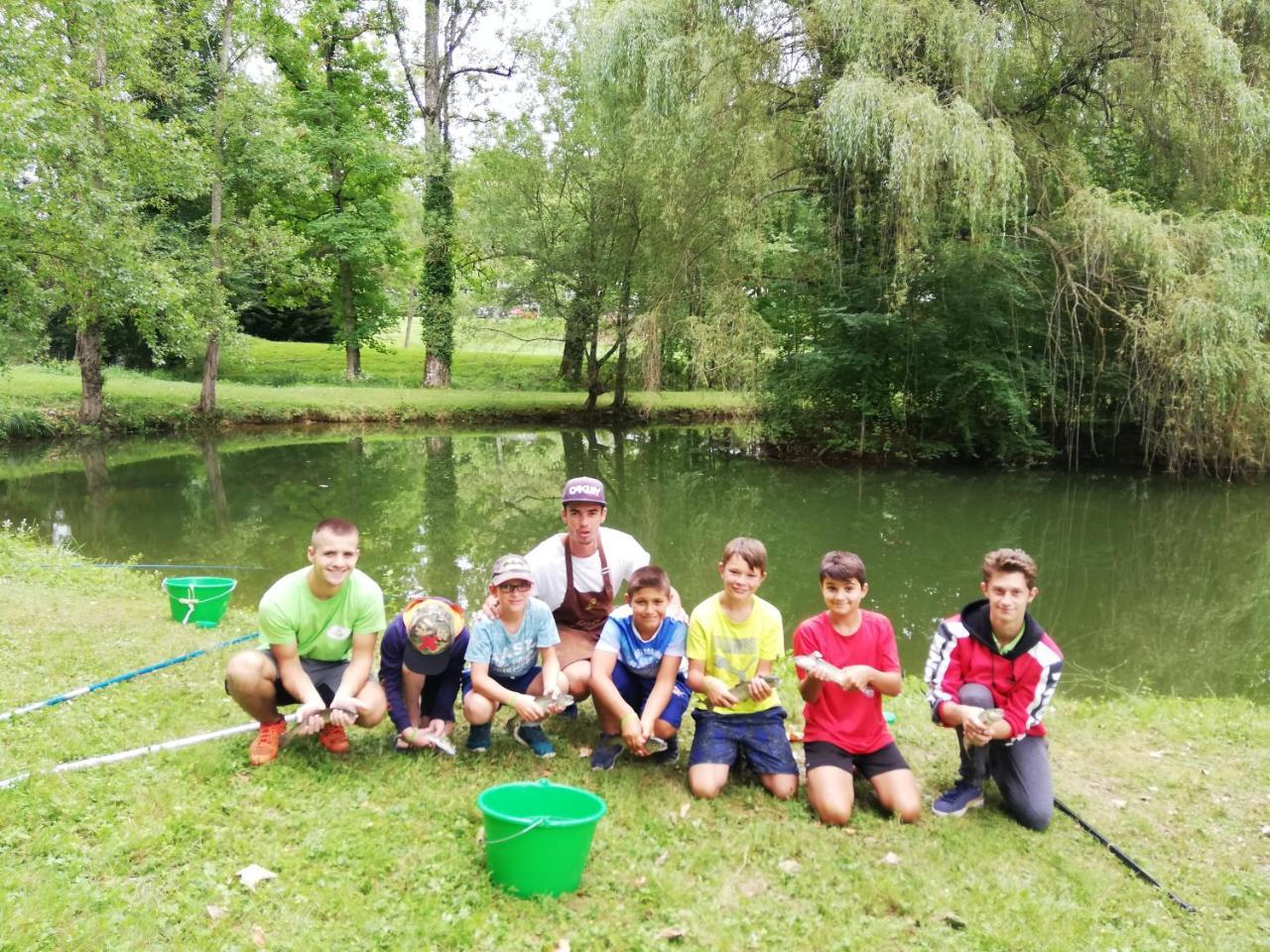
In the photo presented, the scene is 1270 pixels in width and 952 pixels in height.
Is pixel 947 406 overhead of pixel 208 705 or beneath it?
overhead

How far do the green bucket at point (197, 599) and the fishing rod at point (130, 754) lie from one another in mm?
2354

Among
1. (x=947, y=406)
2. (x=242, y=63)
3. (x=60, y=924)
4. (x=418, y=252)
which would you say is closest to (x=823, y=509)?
(x=947, y=406)

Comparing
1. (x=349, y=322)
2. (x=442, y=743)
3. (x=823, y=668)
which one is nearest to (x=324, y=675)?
(x=442, y=743)

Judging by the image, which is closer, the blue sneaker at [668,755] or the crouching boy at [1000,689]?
the crouching boy at [1000,689]

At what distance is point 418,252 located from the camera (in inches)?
1112

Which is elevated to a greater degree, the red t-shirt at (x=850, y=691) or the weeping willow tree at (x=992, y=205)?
the weeping willow tree at (x=992, y=205)

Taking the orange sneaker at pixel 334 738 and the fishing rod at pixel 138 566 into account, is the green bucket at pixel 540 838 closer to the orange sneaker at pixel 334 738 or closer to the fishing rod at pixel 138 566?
the orange sneaker at pixel 334 738

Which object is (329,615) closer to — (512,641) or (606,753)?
(512,641)

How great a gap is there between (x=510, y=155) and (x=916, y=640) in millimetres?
17921

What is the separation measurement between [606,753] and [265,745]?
144cm

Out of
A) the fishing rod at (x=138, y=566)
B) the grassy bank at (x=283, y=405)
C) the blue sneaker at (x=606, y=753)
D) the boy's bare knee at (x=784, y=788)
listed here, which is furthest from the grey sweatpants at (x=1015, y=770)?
the grassy bank at (x=283, y=405)

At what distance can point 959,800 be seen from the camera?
143 inches

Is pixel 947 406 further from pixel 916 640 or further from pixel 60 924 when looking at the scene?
pixel 60 924

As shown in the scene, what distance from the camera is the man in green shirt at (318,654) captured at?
3.63 meters
